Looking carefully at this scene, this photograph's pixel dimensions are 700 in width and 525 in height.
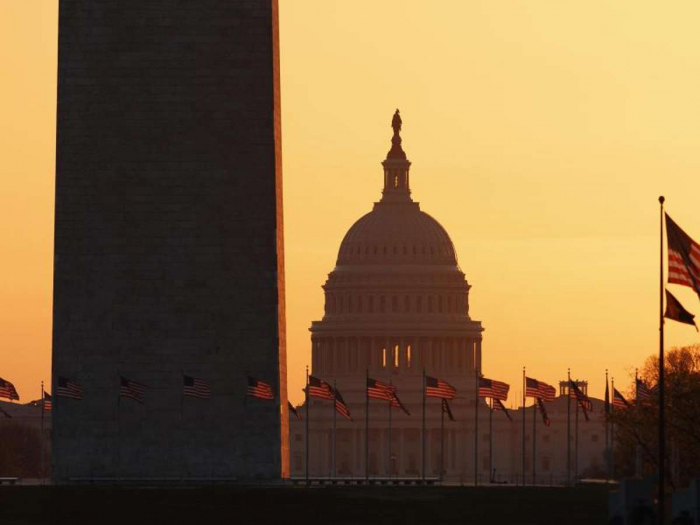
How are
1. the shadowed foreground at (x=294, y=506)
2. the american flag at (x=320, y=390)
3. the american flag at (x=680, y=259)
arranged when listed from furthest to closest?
1. the american flag at (x=320, y=390)
2. the shadowed foreground at (x=294, y=506)
3. the american flag at (x=680, y=259)

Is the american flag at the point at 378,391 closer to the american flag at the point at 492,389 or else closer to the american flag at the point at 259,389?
the american flag at the point at 492,389

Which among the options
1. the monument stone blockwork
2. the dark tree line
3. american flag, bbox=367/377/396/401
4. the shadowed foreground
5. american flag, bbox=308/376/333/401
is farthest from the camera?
american flag, bbox=367/377/396/401

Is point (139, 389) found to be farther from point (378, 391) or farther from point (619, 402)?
point (619, 402)

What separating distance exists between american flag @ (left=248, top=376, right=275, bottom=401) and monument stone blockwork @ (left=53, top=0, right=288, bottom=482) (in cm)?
160

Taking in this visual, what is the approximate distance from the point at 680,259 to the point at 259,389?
47.8 metres

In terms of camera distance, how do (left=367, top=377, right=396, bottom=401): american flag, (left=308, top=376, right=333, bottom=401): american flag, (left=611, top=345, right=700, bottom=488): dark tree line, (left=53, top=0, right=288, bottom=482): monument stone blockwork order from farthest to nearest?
(left=367, top=377, right=396, bottom=401): american flag, (left=308, top=376, right=333, bottom=401): american flag, (left=53, top=0, right=288, bottom=482): monument stone blockwork, (left=611, top=345, right=700, bottom=488): dark tree line

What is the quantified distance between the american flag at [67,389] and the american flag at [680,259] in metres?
52.7

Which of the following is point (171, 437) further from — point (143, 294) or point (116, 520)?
point (116, 520)

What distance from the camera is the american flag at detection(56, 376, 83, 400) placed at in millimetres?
142875

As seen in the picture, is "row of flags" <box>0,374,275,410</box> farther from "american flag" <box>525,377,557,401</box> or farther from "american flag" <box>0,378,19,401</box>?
"american flag" <box>525,377,557,401</box>

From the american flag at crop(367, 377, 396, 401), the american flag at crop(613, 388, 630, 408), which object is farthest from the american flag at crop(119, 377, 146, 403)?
the american flag at crop(613, 388, 630, 408)

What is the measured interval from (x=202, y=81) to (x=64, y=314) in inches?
514

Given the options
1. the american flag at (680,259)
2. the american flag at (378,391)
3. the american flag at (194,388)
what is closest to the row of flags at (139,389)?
the american flag at (194,388)

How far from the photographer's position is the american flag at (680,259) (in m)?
95.6
